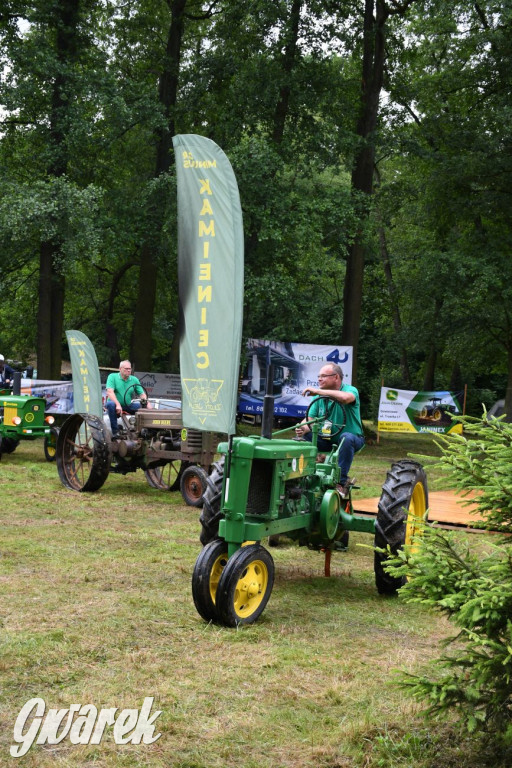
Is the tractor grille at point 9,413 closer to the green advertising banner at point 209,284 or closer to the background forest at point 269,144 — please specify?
the background forest at point 269,144

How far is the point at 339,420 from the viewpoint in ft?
→ 23.6

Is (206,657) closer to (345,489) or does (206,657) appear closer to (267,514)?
(267,514)

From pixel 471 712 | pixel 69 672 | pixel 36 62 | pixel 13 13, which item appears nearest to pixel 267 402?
pixel 69 672

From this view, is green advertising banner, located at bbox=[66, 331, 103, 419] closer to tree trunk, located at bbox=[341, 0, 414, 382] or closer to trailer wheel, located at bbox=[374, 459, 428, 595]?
trailer wheel, located at bbox=[374, 459, 428, 595]

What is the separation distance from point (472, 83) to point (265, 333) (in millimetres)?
8873

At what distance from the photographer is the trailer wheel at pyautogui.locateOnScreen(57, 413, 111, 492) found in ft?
34.7

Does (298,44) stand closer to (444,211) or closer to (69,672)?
(444,211)

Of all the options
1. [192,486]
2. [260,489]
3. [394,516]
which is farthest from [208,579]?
[192,486]

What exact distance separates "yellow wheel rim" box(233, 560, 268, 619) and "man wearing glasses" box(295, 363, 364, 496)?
1.74 m

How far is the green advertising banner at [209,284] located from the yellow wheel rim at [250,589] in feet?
3.04

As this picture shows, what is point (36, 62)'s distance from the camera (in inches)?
700

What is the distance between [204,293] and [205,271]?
18 cm

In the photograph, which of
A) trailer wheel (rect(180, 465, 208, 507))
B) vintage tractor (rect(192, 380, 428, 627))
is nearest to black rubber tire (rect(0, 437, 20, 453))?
trailer wheel (rect(180, 465, 208, 507))

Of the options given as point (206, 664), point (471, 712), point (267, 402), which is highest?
point (267, 402)
